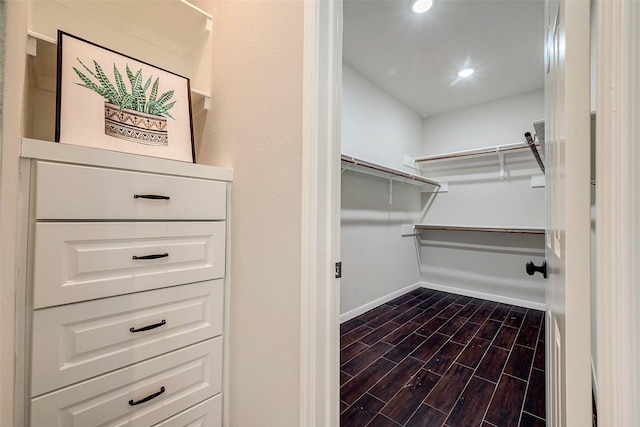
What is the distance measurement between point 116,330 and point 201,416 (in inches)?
19.6

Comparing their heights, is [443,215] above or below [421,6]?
below

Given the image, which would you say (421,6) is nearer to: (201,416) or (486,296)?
(201,416)

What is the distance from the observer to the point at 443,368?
1.73 metres

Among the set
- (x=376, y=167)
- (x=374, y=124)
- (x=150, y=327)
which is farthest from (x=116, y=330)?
(x=374, y=124)

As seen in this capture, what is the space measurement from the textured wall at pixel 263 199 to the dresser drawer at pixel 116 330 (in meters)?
0.14

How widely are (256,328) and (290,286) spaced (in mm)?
268

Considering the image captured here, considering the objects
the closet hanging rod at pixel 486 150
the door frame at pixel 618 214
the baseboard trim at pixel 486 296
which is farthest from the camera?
the baseboard trim at pixel 486 296

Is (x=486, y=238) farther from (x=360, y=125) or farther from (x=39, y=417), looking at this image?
(x=39, y=417)

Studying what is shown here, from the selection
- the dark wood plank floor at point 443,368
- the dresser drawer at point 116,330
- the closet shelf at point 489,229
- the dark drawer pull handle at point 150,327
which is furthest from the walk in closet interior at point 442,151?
the dark drawer pull handle at point 150,327

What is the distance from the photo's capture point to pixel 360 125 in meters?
2.61

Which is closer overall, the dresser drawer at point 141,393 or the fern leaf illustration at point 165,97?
the dresser drawer at point 141,393

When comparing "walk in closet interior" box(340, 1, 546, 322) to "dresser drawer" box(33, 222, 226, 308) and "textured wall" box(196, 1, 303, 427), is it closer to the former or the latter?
"textured wall" box(196, 1, 303, 427)

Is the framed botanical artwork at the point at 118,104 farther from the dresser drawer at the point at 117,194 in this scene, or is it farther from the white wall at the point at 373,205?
the white wall at the point at 373,205

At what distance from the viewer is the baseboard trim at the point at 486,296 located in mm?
2771
